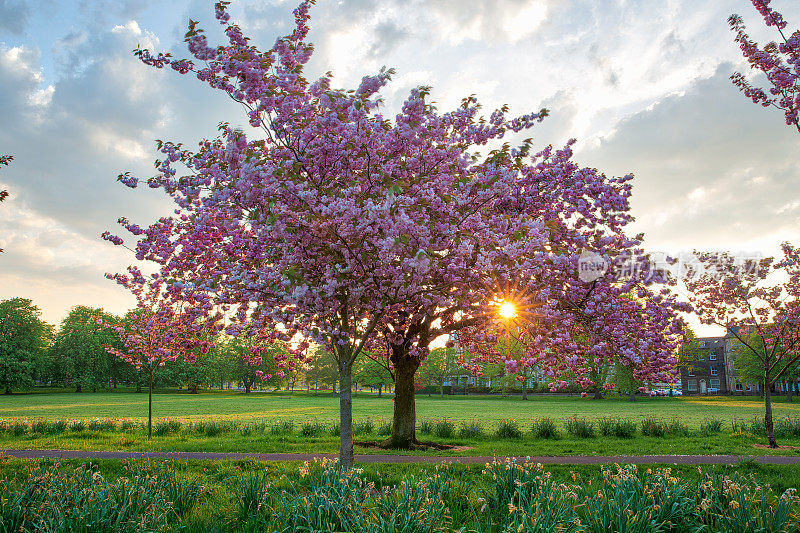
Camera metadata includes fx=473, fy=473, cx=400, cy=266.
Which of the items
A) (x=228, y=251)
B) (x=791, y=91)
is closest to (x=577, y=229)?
(x=791, y=91)

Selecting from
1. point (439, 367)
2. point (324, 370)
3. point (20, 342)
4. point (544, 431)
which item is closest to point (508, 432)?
point (544, 431)

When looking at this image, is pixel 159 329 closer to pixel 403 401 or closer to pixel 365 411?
pixel 403 401

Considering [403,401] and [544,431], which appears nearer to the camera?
[403,401]

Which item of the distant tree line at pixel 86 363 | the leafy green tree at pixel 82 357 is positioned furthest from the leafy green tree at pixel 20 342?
the leafy green tree at pixel 82 357

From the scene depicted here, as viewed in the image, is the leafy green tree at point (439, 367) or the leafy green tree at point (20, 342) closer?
the leafy green tree at point (20, 342)

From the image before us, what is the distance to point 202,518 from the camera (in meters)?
6.55

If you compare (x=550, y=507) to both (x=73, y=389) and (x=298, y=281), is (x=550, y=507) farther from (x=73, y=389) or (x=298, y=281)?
(x=73, y=389)

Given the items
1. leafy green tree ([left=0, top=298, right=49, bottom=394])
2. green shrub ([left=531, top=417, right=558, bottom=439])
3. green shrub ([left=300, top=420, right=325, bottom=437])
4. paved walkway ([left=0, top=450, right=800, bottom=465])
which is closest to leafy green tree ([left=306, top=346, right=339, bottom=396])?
leafy green tree ([left=0, top=298, right=49, bottom=394])

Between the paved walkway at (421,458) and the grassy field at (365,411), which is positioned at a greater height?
the paved walkway at (421,458)

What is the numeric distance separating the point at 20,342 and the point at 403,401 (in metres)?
82.6

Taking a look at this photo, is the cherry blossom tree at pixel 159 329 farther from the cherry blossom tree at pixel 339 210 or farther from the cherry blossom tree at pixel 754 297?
the cherry blossom tree at pixel 754 297

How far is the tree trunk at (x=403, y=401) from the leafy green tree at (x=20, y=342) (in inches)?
3052

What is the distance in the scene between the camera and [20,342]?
7381 cm

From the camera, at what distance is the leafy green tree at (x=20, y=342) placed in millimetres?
69750
